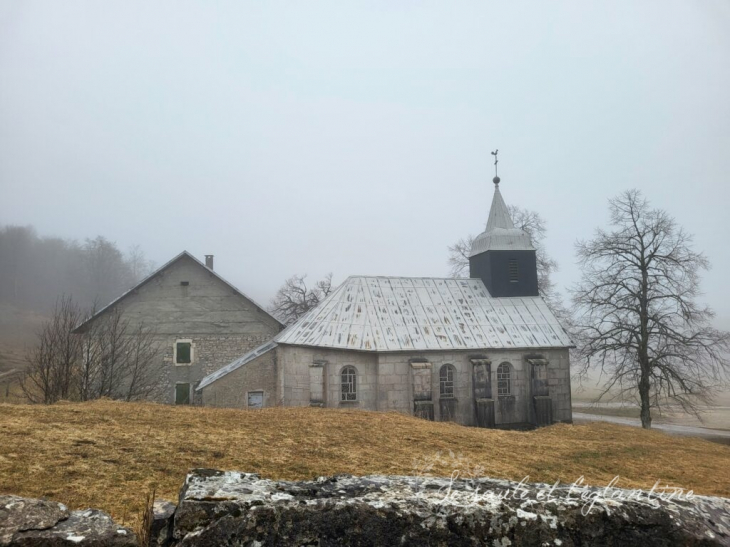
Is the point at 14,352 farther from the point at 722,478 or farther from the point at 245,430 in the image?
the point at 722,478

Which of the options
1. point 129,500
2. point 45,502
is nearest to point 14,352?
point 129,500

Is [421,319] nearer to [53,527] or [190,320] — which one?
[190,320]

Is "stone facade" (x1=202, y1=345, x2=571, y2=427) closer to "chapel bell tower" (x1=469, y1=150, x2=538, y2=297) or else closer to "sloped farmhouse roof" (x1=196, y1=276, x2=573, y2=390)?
"sloped farmhouse roof" (x1=196, y1=276, x2=573, y2=390)

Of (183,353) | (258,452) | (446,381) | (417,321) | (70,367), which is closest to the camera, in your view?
(258,452)

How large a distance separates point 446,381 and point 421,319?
2903 mm

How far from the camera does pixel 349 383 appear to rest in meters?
19.1

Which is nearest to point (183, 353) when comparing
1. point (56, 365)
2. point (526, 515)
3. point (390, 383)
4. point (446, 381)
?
point (56, 365)

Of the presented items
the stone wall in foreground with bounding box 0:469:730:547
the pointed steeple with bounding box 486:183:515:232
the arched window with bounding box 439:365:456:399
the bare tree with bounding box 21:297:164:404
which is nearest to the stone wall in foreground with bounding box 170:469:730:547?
the stone wall in foreground with bounding box 0:469:730:547

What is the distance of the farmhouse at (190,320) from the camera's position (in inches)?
898

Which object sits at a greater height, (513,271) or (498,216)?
(498,216)

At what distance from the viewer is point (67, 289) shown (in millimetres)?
59688

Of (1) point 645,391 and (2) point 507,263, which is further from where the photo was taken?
(2) point 507,263

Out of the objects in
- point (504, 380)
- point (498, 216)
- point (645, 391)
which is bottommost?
A: point (645, 391)

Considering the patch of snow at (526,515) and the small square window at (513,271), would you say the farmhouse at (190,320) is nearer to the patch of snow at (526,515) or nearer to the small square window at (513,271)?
the small square window at (513,271)
